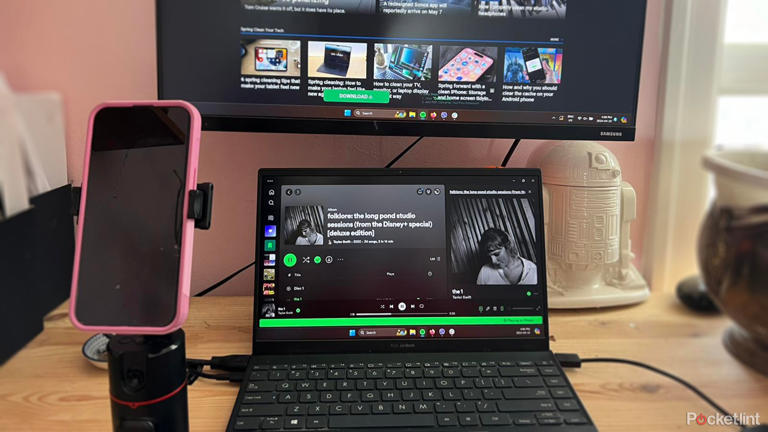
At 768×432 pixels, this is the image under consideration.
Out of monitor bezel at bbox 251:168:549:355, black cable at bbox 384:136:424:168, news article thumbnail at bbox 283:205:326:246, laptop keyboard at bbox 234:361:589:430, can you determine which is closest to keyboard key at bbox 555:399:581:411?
laptop keyboard at bbox 234:361:589:430

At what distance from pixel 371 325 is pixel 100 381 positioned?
31 cm

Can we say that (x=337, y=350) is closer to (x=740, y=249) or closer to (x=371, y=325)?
(x=371, y=325)

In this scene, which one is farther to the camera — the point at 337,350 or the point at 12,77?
the point at 337,350

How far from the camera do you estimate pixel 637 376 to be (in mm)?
475

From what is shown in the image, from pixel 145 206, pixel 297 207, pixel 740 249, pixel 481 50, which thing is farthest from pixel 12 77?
pixel 481 50

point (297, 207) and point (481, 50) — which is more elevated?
point (481, 50)

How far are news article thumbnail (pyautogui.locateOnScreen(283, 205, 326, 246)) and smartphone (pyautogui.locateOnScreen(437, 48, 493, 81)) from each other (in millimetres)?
240

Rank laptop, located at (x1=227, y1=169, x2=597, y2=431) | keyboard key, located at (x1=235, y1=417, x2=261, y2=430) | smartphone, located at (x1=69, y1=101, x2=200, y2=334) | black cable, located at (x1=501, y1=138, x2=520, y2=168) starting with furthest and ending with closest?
black cable, located at (x1=501, y1=138, x2=520, y2=168) < laptop, located at (x1=227, y1=169, x2=597, y2=431) < keyboard key, located at (x1=235, y1=417, x2=261, y2=430) < smartphone, located at (x1=69, y1=101, x2=200, y2=334)

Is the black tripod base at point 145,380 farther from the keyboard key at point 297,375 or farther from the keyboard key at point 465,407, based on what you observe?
the keyboard key at point 465,407

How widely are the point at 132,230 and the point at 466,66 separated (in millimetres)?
453

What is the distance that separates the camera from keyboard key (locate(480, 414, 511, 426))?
504 mm

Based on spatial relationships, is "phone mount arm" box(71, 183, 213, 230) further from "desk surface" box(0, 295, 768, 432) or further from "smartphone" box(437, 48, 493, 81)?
"smartphone" box(437, 48, 493, 81)

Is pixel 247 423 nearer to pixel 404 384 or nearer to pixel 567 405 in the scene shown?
pixel 404 384

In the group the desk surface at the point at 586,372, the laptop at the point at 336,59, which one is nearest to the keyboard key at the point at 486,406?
the desk surface at the point at 586,372
